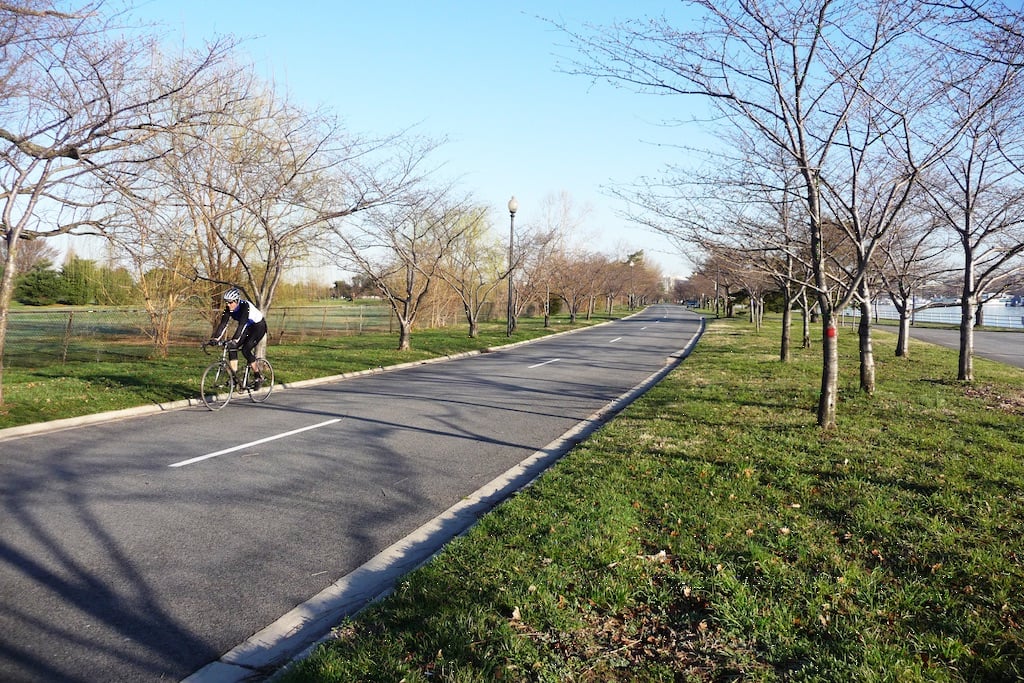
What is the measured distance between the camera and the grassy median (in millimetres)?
3117

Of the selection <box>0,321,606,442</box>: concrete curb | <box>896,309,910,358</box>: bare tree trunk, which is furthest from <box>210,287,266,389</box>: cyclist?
<box>896,309,910,358</box>: bare tree trunk

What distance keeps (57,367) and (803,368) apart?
17.7m

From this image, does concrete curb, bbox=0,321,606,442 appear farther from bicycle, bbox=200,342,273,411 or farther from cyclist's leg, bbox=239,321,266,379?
cyclist's leg, bbox=239,321,266,379

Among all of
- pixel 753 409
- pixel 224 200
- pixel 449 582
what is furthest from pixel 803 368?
pixel 224 200

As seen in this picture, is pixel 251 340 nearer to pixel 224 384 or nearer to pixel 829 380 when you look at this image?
pixel 224 384

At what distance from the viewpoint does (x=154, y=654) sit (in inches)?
130

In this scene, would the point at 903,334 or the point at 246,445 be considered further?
the point at 903,334

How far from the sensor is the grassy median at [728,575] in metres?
3.12

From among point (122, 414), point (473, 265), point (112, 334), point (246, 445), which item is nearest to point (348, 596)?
point (246, 445)

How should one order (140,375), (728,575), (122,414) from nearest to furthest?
(728,575) < (122,414) < (140,375)

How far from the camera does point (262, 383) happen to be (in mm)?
11695

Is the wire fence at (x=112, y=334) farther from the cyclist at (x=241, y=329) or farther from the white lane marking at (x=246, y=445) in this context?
the white lane marking at (x=246, y=445)

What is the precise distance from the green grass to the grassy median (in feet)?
25.4

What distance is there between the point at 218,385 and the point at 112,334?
16.4 m
